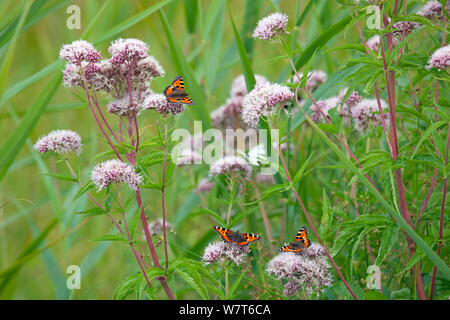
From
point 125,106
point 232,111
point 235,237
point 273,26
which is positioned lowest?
point 235,237

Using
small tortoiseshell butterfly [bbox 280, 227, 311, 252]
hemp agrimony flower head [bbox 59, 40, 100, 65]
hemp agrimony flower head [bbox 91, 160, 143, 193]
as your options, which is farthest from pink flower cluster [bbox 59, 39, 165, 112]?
small tortoiseshell butterfly [bbox 280, 227, 311, 252]

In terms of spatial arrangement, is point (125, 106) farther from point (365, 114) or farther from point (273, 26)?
point (365, 114)

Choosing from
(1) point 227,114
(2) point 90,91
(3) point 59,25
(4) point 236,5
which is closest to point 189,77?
(1) point 227,114

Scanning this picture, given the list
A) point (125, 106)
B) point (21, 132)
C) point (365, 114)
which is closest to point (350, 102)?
point (365, 114)

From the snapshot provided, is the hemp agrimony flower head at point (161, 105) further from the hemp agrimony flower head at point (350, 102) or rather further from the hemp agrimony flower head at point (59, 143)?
the hemp agrimony flower head at point (350, 102)

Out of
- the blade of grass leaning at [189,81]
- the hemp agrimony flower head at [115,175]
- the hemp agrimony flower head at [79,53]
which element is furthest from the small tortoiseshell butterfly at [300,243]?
the hemp agrimony flower head at [79,53]

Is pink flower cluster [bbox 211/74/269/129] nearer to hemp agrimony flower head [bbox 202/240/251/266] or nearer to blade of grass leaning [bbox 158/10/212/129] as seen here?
blade of grass leaning [bbox 158/10/212/129]
